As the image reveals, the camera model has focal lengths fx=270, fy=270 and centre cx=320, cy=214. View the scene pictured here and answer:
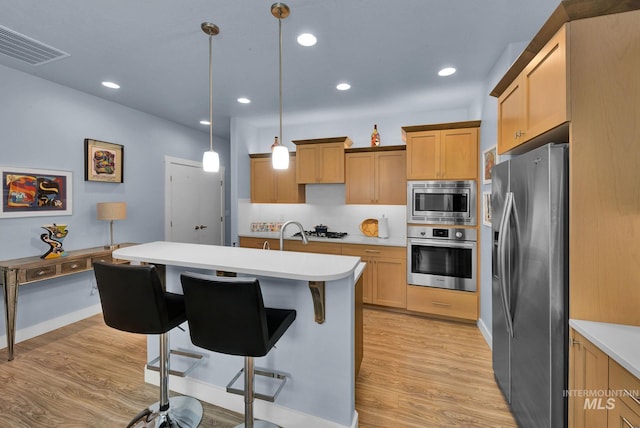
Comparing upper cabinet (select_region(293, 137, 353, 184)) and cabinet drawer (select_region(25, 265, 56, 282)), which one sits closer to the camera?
cabinet drawer (select_region(25, 265, 56, 282))

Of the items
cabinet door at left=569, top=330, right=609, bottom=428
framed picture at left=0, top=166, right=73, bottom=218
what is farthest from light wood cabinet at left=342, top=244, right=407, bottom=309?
framed picture at left=0, top=166, right=73, bottom=218

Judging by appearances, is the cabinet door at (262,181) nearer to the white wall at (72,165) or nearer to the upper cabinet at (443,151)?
the white wall at (72,165)

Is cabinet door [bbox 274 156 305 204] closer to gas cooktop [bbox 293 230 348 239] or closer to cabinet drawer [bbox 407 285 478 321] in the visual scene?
gas cooktop [bbox 293 230 348 239]

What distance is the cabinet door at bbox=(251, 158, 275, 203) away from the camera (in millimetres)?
4512

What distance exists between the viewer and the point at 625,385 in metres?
1.00

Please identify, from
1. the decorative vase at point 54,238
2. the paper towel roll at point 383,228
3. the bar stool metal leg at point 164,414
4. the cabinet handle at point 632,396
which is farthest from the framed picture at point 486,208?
the decorative vase at point 54,238

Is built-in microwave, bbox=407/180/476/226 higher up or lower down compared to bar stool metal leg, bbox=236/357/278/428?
higher up

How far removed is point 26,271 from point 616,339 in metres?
4.21

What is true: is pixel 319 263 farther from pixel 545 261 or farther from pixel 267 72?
pixel 267 72

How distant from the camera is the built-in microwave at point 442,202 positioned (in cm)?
325

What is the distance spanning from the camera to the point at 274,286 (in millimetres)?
1793

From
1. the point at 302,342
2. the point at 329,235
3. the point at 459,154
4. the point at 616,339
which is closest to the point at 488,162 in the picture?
the point at 459,154

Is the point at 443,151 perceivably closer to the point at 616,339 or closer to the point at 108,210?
the point at 616,339

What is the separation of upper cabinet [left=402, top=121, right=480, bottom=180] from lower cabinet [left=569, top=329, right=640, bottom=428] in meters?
2.34
